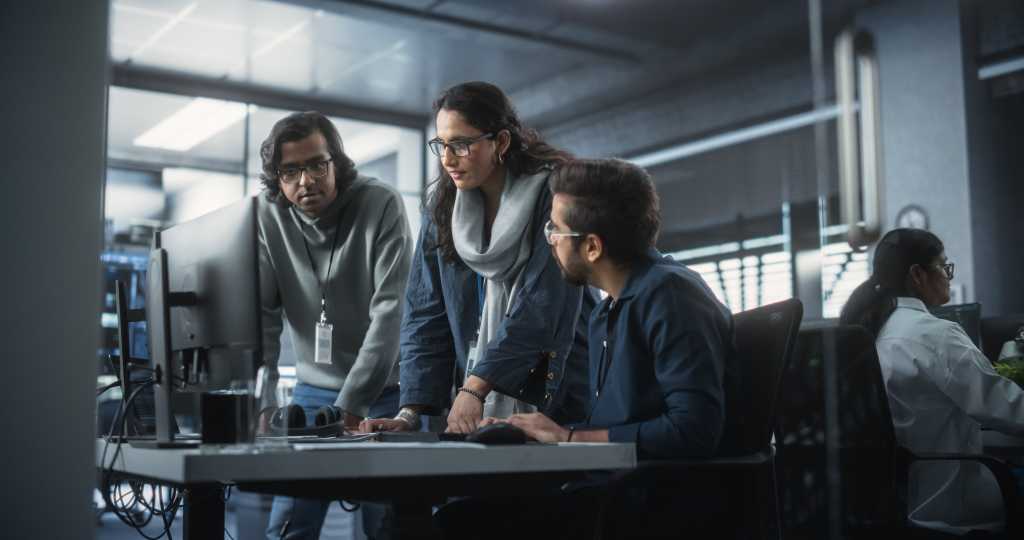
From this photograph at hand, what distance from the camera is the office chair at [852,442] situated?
1923 mm

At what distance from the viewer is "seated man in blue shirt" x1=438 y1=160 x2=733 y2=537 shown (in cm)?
139

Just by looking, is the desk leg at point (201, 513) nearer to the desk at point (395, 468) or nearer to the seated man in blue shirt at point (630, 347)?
the desk at point (395, 468)

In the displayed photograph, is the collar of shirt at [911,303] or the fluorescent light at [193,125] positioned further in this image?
the fluorescent light at [193,125]

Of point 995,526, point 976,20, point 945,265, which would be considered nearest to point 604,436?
point 995,526

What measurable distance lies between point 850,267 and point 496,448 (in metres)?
4.96

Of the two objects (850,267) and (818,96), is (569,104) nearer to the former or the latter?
(818,96)

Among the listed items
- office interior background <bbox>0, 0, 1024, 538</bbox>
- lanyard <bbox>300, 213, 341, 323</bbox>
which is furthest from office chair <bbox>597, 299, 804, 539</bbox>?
office interior background <bbox>0, 0, 1024, 538</bbox>

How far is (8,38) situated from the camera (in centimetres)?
116

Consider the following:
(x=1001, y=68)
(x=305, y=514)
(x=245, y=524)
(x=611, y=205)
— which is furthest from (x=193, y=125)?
(x=611, y=205)

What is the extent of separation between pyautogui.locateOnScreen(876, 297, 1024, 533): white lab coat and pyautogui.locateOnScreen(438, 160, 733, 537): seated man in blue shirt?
852 mm

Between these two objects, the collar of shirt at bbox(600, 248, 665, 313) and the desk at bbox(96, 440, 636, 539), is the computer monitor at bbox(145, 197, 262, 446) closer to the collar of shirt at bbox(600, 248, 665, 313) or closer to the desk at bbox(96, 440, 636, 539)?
the desk at bbox(96, 440, 636, 539)

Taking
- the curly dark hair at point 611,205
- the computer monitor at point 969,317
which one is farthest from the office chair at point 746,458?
the computer monitor at point 969,317

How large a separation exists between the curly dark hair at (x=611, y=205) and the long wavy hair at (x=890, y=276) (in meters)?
1.09

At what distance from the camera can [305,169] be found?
7.20ft
